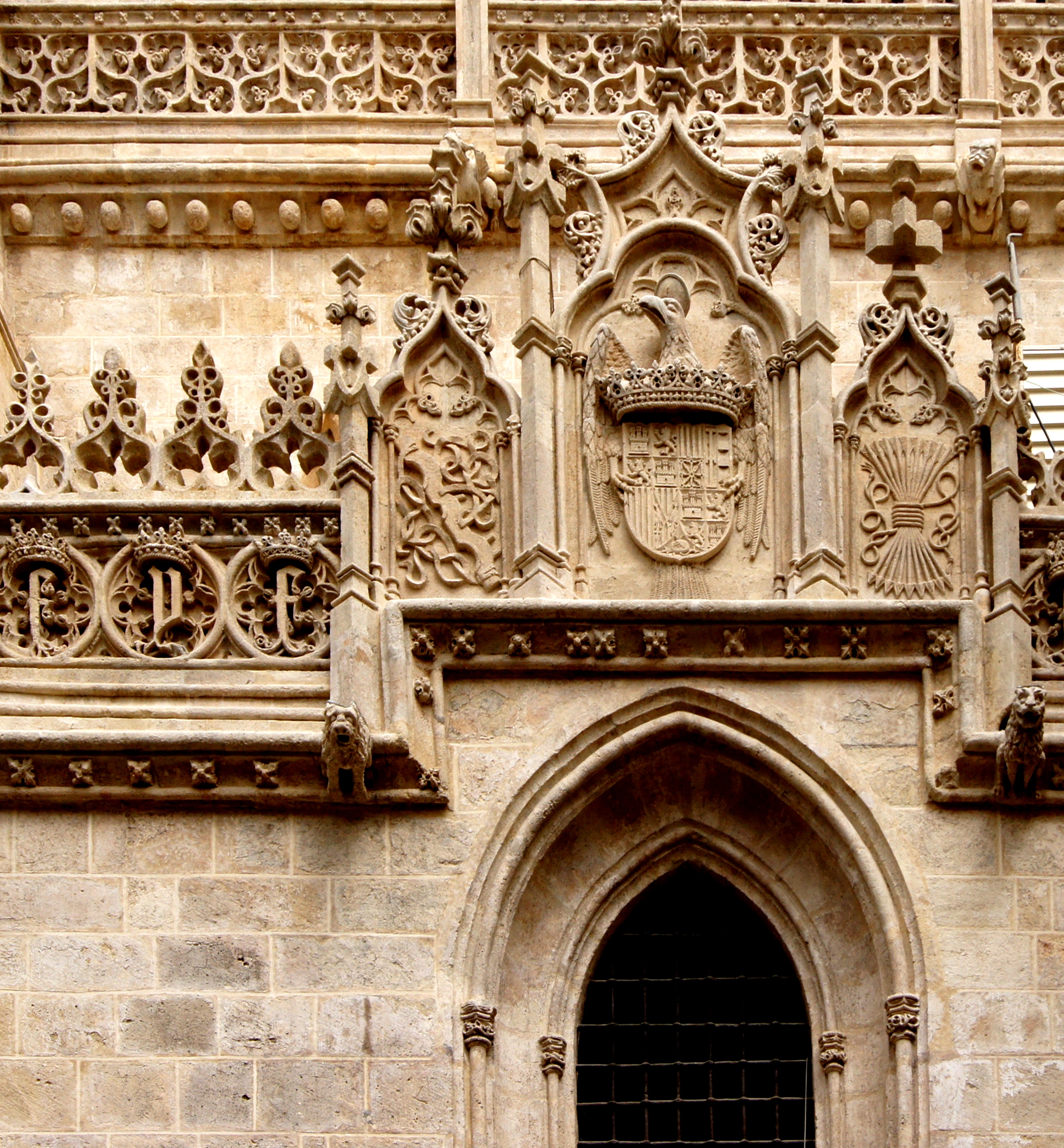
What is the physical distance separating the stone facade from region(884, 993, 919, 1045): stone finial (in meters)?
0.02

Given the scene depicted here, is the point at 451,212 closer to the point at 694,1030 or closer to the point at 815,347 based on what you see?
the point at 815,347

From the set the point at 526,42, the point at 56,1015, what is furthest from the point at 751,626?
the point at 526,42

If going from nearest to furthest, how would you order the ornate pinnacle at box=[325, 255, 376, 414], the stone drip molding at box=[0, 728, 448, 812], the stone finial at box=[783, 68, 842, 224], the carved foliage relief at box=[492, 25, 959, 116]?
1. the stone drip molding at box=[0, 728, 448, 812]
2. the ornate pinnacle at box=[325, 255, 376, 414]
3. the stone finial at box=[783, 68, 842, 224]
4. the carved foliage relief at box=[492, 25, 959, 116]

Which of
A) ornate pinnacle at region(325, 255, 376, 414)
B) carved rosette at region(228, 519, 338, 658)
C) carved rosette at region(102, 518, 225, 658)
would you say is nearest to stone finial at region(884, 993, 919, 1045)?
carved rosette at region(228, 519, 338, 658)

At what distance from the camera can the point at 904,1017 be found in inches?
Result: 796

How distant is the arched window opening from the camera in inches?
819

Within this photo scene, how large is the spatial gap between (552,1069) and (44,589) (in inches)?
142

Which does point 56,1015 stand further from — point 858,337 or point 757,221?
point 858,337

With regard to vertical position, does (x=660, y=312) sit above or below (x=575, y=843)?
above

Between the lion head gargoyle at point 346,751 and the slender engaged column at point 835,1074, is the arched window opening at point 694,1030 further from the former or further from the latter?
the lion head gargoyle at point 346,751

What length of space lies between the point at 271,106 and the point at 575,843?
6.35 m

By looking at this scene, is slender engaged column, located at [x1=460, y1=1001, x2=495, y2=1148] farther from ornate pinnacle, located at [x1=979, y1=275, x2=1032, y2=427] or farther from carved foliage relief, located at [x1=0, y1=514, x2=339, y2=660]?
ornate pinnacle, located at [x1=979, y1=275, x2=1032, y2=427]

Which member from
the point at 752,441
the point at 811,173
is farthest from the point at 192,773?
the point at 811,173

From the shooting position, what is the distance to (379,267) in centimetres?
2517
